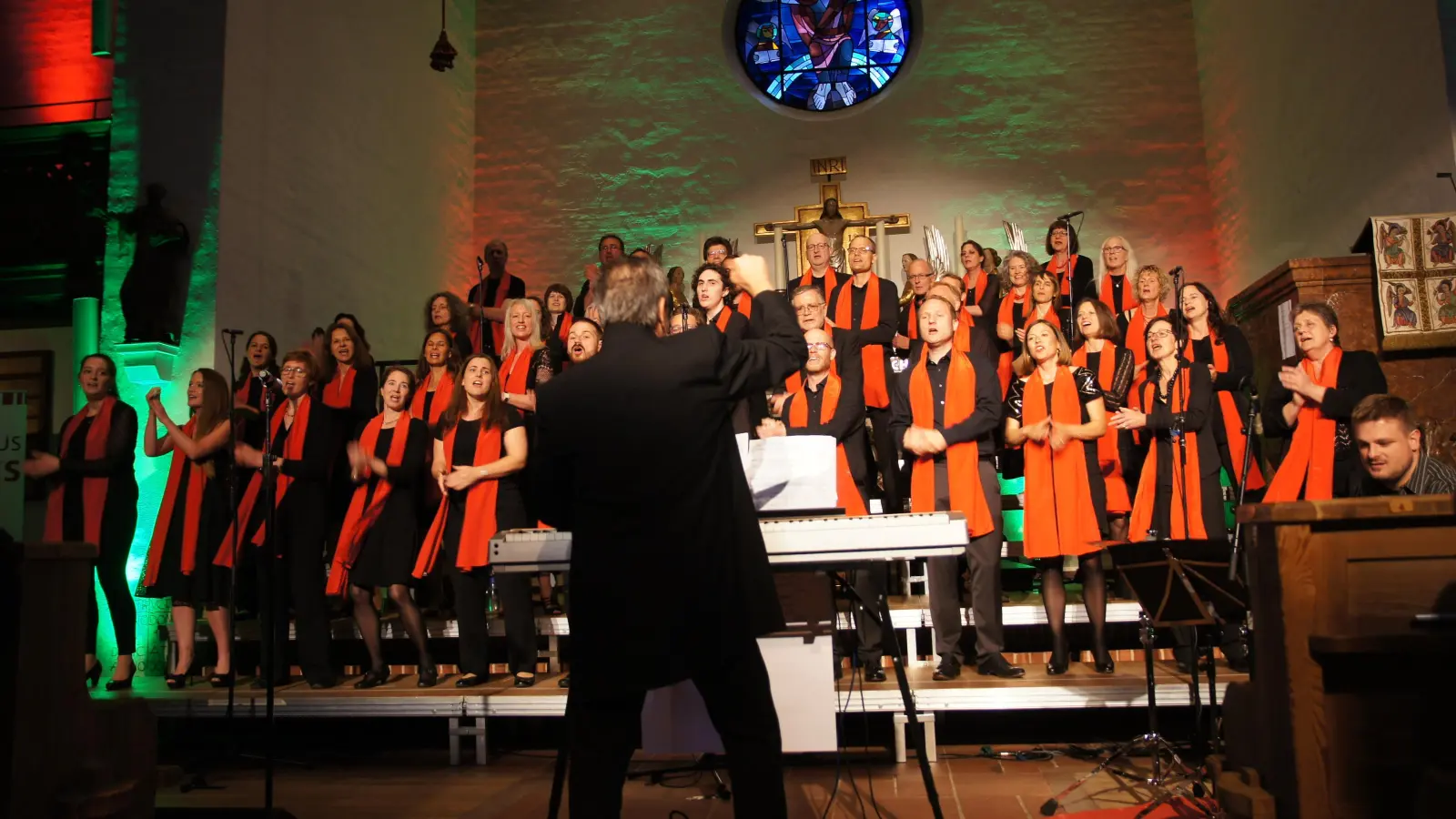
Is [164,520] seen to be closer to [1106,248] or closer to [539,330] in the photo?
[539,330]

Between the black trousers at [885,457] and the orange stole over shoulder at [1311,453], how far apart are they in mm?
1762

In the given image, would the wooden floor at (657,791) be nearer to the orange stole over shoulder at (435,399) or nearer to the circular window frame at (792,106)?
the orange stole over shoulder at (435,399)

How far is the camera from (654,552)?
2.32 meters

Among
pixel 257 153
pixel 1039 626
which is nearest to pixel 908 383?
pixel 1039 626

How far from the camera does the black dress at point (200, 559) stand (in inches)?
222

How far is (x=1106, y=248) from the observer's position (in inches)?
275

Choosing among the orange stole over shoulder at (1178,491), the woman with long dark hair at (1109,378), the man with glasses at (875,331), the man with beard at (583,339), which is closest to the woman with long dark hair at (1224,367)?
the orange stole over shoulder at (1178,491)

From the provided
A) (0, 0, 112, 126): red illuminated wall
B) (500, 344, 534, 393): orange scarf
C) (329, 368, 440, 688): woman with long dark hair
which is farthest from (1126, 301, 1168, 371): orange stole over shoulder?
(0, 0, 112, 126): red illuminated wall

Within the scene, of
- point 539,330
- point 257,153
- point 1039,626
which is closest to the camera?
point 1039,626

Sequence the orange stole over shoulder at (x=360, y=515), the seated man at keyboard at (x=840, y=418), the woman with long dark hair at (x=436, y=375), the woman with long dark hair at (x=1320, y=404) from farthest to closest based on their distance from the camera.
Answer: the woman with long dark hair at (x=436, y=375) → the orange stole over shoulder at (x=360, y=515) → the seated man at keyboard at (x=840, y=418) → the woman with long dark hair at (x=1320, y=404)

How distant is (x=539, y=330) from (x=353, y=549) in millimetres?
1644

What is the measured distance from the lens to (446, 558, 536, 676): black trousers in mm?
4938

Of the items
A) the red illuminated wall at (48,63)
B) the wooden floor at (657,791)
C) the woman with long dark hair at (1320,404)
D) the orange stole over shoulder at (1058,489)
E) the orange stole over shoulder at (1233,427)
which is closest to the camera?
the wooden floor at (657,791)

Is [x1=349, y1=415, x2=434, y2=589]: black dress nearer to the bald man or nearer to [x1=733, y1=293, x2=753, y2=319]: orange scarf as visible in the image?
[x1=733, y1=293, x2=753, y2=319]: orange scarf
